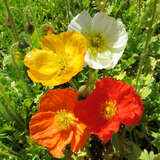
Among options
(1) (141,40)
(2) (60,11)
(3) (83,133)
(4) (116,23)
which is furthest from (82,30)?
(2) (60,11)

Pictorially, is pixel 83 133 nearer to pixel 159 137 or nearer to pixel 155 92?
pixel 159 137

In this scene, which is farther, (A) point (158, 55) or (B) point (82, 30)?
(A) point (158, 55)

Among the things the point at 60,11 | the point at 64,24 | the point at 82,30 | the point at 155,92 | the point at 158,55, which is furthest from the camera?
the point at 60,11

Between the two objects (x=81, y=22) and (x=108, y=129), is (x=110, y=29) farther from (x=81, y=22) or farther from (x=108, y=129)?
(x=108, y=129)

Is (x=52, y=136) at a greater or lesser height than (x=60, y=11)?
lesser

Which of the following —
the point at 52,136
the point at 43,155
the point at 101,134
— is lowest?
the point at 43,155

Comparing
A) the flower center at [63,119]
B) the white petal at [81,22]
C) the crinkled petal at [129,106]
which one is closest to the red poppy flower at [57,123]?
the flower center at [63,119]

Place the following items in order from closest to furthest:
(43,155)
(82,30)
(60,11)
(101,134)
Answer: (101,134) → (82,30) → (43,155) → (60,11)
